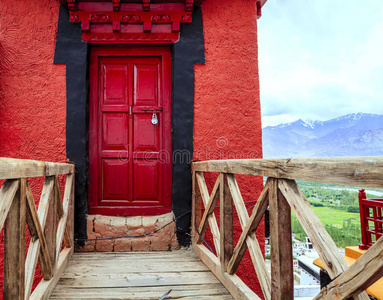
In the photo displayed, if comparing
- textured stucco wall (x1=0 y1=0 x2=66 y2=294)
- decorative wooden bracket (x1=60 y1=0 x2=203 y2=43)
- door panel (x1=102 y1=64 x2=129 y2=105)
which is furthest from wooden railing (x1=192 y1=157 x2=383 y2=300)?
textured stucco wall (x1=0 y1=0 x2=66 y2=294)

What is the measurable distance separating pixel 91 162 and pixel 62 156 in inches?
13.5

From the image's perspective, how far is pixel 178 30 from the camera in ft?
11.6

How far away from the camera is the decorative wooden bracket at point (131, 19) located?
3.47 meters

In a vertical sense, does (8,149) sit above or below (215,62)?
below

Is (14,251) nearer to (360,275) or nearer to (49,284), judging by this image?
(49,284)

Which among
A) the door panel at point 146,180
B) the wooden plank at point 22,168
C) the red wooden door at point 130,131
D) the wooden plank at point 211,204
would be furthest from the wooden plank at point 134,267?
the wooden plank at point 22,168

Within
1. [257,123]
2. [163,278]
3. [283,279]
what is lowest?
[163,278]

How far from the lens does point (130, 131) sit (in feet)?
11.9

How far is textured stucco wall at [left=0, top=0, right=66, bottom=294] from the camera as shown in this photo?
11.1ft

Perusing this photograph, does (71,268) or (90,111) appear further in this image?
Result: (90,111)

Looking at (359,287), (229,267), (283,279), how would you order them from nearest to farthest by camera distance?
(359,287)
(283,279)
(229,267)

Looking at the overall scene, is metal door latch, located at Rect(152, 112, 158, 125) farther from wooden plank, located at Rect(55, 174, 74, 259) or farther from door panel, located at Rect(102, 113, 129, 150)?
wooden plank, located at Rect(55, 174, 74, 259)

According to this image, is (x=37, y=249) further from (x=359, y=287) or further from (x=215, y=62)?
(x=215, y=62)

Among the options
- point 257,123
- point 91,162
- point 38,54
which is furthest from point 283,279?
point 38,54
